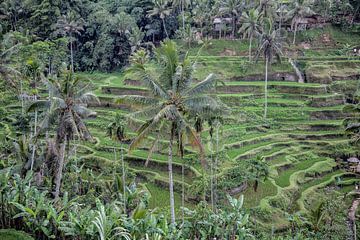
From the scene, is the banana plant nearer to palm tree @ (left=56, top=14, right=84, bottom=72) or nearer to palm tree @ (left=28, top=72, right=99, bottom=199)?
palm tree @ (left=28, top=72, right=99, bottom=199)

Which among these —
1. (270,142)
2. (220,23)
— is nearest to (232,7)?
(220,23)

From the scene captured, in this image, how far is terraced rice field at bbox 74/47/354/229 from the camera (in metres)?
28.6

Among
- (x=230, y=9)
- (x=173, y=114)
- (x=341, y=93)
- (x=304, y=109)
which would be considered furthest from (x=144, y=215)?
(x=230, y=9)

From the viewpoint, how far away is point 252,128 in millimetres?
38594

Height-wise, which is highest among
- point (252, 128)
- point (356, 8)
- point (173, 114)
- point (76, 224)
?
point (356, 8)

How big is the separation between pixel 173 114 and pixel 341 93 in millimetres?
32933

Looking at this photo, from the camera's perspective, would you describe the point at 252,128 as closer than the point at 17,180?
No

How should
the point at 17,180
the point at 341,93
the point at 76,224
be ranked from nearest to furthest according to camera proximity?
1. the point at 76,224
2. the point at 17,180
3. the point at 341,93

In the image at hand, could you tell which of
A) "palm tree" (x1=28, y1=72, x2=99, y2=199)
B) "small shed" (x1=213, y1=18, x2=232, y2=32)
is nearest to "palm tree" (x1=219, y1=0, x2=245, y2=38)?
"small shed" (x1=213, y1=18, x2=232, y2=32)

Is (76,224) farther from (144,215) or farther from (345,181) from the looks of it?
(345,181)

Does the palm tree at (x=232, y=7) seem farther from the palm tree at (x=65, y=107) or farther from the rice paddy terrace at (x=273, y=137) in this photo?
the palm tree at (x=65, y=107)

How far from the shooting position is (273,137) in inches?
1470

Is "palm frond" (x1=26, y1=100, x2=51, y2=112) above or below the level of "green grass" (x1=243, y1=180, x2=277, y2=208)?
above

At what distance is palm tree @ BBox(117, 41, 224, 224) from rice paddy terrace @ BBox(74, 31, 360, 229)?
7.69 metres
